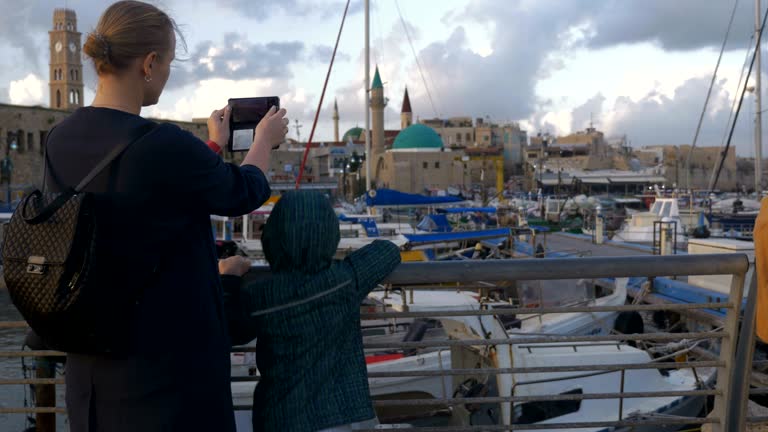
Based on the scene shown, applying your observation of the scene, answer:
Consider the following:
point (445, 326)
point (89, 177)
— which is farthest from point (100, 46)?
point (445, 326)

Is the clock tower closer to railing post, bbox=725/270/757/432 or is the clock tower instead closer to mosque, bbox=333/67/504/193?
mosque, bbox=333/67/504/193

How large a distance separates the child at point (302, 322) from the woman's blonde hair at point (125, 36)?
50 centimetres

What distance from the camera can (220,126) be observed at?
2.14 metres

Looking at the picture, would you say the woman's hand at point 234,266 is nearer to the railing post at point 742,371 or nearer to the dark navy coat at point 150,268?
the dark navy coat at point 150,268

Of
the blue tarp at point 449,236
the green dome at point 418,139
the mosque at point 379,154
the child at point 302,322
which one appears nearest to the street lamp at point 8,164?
the mosque at point 379,154

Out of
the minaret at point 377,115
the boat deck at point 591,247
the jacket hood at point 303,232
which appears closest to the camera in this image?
the jacket hood at point 303,232

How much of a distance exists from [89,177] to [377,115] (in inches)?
2350

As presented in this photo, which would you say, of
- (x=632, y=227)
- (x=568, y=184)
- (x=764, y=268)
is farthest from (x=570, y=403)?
(x=568, y=184)

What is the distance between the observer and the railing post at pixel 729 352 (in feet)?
8.95

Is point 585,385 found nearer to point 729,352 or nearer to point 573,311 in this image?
point 729,352

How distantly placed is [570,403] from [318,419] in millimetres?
5549

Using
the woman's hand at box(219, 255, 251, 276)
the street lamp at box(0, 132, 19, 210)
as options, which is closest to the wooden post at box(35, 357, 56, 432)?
the woman's hand at box(219, 255, 251, 276)

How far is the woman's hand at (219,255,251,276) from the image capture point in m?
2.09

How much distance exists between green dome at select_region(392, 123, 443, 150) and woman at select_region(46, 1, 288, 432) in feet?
206
